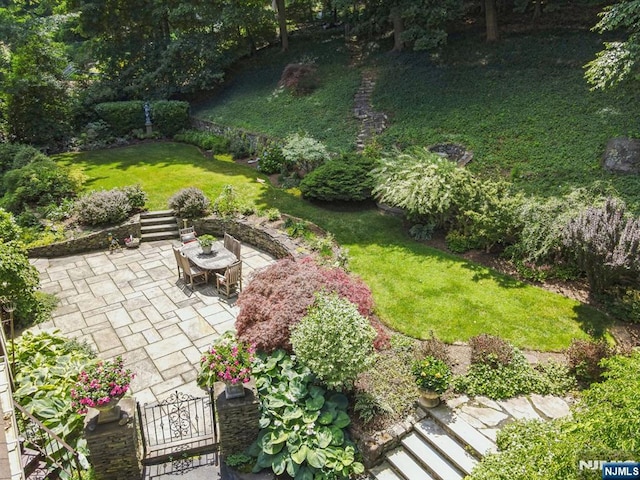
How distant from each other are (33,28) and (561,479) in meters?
24.2

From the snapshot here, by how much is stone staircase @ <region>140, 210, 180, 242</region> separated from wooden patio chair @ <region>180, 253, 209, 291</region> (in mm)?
2856

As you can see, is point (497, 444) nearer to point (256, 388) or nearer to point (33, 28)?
point (256, 388)

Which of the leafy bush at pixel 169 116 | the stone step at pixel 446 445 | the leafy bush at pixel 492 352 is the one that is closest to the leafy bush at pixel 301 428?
the stone step at pixel 446 445

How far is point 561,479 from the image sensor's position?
3760 mm

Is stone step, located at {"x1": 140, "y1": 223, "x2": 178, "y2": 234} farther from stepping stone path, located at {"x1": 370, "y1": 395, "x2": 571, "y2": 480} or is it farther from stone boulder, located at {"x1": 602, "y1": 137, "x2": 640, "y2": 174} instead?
stone boulder, located at {"x1": 602, "y1": 137, "x2": 640, "y2": 174}

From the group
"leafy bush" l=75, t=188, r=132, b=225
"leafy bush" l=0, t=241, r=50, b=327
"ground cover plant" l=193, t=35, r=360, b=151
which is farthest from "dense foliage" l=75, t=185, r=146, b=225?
"ground cover plant" l=193, t=35, r=360, b=151

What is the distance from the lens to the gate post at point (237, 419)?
219 inches

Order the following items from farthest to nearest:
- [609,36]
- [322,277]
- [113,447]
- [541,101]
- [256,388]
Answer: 1. [609,36]
2. [541,101]
3. [322,277]
4. [256,388]
5. [113,447]

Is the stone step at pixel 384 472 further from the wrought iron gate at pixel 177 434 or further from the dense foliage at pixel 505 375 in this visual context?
the wrought iron gate at pixel 177 434

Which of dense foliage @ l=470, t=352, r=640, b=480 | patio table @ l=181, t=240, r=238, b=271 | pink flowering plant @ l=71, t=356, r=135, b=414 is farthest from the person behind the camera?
patio table @ l=181, t=240, r=238, b=271

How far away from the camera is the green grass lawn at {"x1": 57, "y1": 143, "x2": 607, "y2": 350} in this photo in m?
7.64

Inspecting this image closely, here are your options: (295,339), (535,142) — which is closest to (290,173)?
(535,142)

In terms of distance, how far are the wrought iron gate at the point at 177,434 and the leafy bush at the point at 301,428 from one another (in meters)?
0.76

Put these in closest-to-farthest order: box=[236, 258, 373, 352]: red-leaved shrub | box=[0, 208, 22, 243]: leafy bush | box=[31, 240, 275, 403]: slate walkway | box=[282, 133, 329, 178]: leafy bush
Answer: box=[236, 258, 373, 352]: red-leaved shrub → box=[31, 240, 275, 403]: slate walkway → box=[0, 208, 22, 243]: leafy bush → box=[282, 133, 329, 178]: leafy bush
